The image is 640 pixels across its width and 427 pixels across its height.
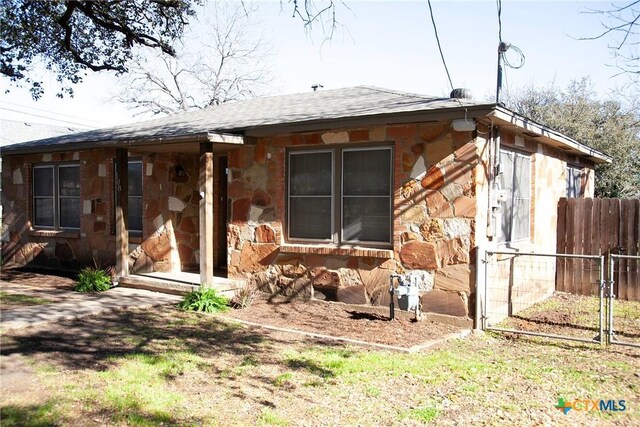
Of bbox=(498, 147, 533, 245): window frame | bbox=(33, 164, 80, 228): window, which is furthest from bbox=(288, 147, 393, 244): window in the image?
bbox=(33, 164, 80, 228): window

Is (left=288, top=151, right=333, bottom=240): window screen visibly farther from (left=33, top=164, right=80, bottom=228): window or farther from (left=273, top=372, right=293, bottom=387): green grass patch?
(left=33, top=164, right=80, bottom=228): window

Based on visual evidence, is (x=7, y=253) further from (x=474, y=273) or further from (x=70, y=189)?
(x=474, y=273)

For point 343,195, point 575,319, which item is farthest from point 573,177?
point 343,195

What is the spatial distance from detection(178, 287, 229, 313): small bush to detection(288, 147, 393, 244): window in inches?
62.1

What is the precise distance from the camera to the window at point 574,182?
1176 cm

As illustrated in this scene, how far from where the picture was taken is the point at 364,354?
606 centimetres

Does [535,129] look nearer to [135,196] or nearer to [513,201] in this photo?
[513,201]

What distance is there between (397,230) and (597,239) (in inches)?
194

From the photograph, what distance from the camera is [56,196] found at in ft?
40.6

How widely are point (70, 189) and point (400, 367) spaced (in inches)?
372

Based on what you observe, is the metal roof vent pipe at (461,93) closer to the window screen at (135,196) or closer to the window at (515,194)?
the window at (515,194)

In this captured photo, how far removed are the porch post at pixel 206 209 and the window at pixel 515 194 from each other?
15.0 ft

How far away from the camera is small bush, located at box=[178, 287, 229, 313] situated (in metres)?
8.13

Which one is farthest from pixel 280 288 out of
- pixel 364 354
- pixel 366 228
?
pixel 364 354
